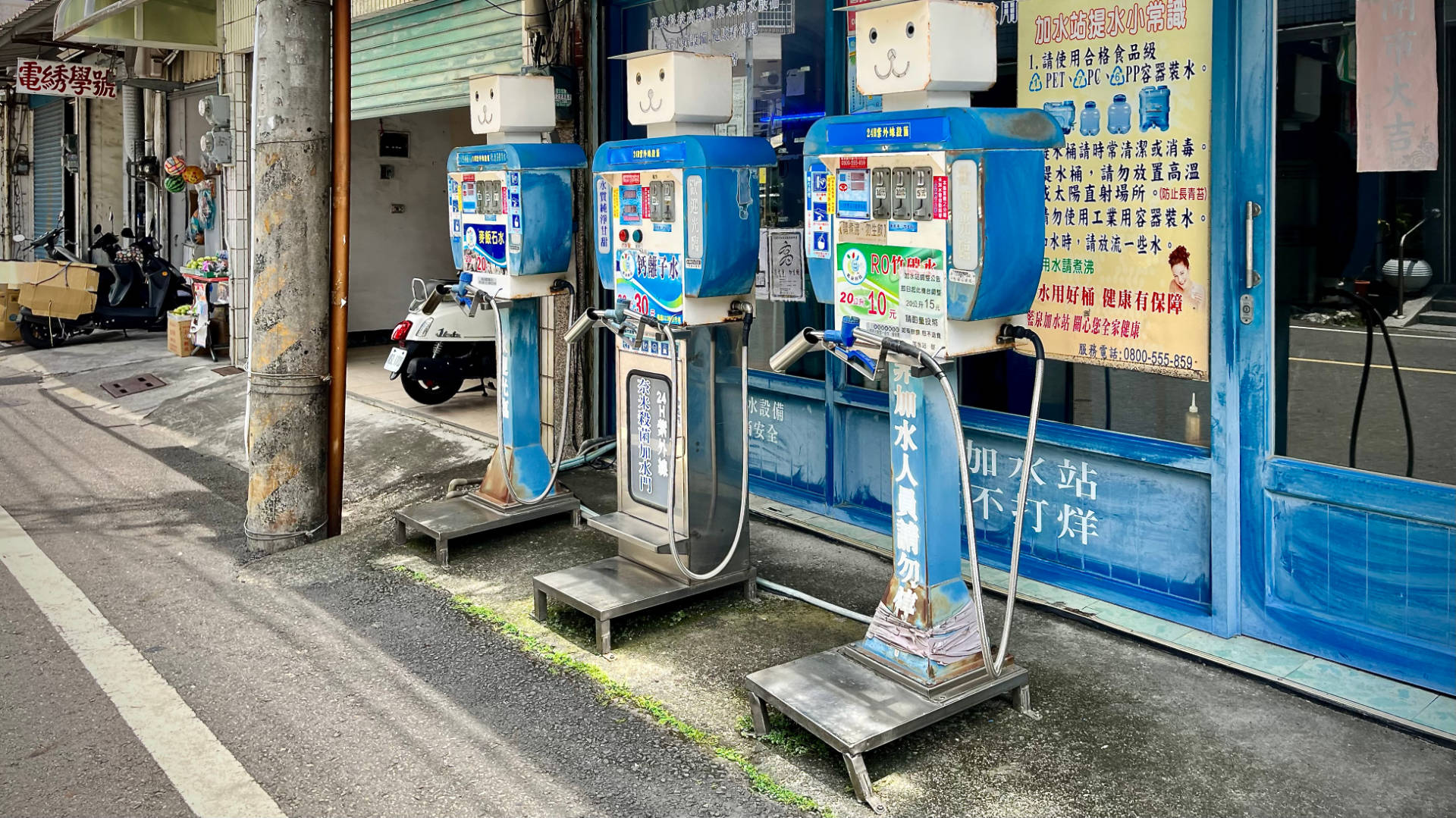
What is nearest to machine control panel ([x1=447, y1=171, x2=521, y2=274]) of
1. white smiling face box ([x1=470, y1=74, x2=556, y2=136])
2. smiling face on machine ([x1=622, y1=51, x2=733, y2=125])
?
white smiling face box ([x1=470, y1=74, x2=556, y2=136])

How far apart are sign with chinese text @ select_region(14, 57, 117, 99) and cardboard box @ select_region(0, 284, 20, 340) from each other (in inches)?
101

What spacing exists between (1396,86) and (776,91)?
3091mm

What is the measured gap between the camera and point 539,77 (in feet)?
19.1

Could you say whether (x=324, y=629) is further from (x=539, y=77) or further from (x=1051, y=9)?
(x=1051, y=9)

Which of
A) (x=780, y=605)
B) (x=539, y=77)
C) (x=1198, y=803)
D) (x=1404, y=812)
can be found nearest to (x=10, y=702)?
(x=780, y=605)

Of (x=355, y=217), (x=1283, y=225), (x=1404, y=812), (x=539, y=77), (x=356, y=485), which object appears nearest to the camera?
(x=1404, y=812)

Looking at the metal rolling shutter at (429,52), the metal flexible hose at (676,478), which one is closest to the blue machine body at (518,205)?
the metal flexible hose at (676,478)

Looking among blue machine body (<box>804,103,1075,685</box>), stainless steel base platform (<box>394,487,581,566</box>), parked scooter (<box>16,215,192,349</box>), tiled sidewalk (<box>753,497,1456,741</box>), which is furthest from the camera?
parked scooter (<box>16,215,192,349</box>)

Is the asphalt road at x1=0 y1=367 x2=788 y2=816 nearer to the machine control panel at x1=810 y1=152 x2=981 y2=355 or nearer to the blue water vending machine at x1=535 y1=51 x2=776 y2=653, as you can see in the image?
the blue water vending machine at x1=535 y1=51 x2=776 y2=653

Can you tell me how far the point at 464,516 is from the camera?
604cm

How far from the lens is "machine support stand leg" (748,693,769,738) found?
3.86 m

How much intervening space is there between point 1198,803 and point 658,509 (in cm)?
251

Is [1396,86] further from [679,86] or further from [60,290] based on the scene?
[60,290]

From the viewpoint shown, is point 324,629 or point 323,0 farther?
point 323,0
